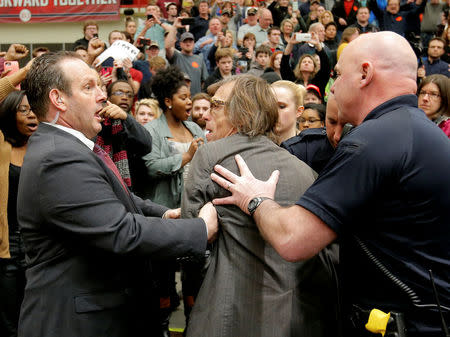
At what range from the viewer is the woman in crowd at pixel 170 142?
170 inches

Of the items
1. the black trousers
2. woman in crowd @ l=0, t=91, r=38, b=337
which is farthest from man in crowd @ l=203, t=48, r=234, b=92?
the black trousers

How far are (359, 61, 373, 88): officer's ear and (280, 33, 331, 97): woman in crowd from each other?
568cm

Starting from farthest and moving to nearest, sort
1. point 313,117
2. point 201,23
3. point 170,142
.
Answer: point 201,23 → point 313,117 → point 170,142

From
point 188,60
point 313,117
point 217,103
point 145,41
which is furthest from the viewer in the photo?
point 145,41

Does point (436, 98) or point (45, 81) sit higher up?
point (45, 81)

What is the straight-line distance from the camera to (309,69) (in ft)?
24.6

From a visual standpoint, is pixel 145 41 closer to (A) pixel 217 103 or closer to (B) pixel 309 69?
(B) pixel 309 69

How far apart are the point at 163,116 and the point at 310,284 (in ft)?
9.58

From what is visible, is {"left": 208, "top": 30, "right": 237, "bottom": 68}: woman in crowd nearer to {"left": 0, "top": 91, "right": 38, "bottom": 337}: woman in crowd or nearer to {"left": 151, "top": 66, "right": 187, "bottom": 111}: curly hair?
{"left": 151, "top": 66, "right": 187, "bottom": 111}: curly hair

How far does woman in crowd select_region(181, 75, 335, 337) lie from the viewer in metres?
2.08

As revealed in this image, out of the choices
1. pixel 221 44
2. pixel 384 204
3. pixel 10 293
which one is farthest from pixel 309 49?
pixel 384 204

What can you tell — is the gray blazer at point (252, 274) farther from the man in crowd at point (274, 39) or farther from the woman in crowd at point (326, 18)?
the woman in crowd at point (326, 18)

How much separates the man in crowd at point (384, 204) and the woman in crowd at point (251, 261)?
8.5 inches

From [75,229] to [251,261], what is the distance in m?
0.73
